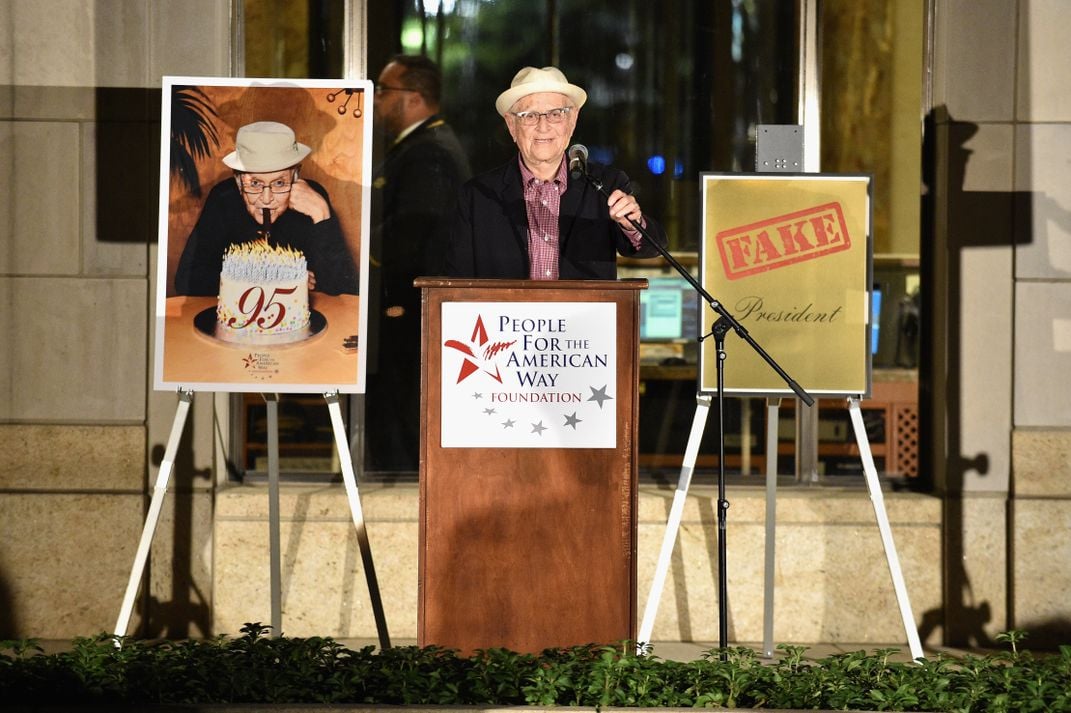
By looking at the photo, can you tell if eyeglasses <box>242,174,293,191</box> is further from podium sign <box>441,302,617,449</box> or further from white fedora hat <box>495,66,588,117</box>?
podium sign <box>441,302,617,449</box>

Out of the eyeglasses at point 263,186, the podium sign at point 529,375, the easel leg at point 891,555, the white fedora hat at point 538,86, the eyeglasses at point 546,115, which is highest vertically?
the white fedora hat at point 538,86

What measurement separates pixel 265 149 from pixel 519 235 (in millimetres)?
1169

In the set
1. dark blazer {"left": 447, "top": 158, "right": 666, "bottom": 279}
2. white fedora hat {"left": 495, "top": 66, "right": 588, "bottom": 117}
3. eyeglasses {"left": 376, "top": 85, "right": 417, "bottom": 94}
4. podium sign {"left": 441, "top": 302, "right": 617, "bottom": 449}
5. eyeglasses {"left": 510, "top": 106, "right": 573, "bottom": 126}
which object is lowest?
podium sign {"left": 441, "top": 302, "right": 617, "bottom": 449}

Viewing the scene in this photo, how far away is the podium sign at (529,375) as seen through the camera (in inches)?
206

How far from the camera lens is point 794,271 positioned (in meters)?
5.88

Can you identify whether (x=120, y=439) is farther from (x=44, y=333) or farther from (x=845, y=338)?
(x=845, y=338)

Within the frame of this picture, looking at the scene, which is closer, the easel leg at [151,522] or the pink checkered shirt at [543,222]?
the easel leg at [151,522]

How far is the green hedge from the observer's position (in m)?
4.89

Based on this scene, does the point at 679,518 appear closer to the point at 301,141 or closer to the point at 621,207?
the point at 621,207

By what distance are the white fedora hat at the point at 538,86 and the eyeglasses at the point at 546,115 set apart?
64 millimetres

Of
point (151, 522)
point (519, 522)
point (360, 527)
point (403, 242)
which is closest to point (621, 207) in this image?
point (519, 522)

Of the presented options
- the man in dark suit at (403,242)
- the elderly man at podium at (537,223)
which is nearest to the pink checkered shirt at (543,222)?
the elderly man at podium at (537,223)

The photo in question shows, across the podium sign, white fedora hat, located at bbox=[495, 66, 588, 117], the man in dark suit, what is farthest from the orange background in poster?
the man in dark suit

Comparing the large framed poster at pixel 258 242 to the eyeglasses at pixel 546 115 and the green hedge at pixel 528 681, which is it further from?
the green hedge at pixel 528 681
